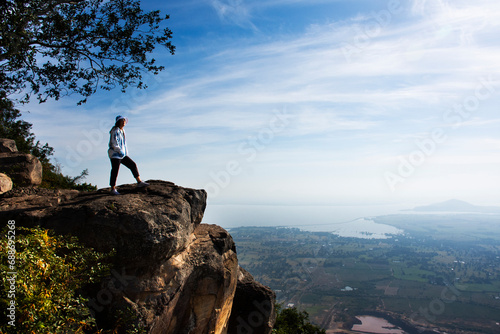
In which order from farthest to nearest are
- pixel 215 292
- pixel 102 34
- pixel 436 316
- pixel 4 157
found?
pixel 436 316 < pixel 102 34 < pixel 4 157 < pixel 215 292

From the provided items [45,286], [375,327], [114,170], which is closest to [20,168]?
[114,170]

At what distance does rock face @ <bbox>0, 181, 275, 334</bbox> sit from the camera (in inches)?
306

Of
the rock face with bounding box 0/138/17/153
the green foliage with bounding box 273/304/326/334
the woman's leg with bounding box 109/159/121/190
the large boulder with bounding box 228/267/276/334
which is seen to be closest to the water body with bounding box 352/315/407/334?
the green foliage with bounding box 273/304/326/334

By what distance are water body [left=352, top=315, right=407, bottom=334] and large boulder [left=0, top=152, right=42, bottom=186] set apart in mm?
56612

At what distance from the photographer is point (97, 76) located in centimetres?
1600

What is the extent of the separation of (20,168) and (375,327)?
60668 millimetres

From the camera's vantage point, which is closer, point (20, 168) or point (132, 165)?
point (132, 165)

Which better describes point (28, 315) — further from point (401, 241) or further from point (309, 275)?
point (401, 241)

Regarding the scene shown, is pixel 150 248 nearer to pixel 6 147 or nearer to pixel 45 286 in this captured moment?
pixel 45 286

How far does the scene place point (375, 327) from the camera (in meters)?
55.6

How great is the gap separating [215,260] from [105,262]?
133 inches

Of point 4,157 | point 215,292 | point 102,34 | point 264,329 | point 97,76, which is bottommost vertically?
point 264,329

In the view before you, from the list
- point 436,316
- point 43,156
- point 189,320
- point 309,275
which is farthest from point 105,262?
point 309,275

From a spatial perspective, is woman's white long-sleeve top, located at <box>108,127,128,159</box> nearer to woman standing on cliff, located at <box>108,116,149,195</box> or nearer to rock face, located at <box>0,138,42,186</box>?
woman standing on cliff, located at <box>108,116,149,195</box>
